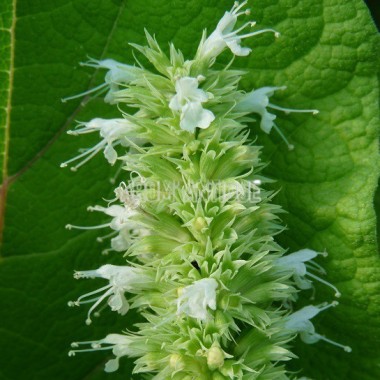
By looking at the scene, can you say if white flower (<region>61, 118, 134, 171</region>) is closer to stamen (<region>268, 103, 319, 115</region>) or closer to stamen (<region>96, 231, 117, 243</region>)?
stamen (<region>96, 231, 117, 243</region>)

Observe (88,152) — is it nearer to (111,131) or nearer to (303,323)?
(111,131)

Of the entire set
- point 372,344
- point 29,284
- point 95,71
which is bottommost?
point 372,344

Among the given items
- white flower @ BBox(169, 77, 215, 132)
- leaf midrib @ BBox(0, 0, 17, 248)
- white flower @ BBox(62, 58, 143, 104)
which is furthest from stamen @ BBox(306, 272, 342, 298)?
leaf midrib @ BBox(0, 0, 17, 248)

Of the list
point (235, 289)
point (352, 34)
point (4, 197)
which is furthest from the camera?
point (4, 197)

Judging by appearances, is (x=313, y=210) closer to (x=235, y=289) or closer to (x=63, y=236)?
(x=235, y=289)

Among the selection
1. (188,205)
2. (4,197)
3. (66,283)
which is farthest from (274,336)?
(4,197)

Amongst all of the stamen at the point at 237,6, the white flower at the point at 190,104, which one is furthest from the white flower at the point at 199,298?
the stamen at the point at 237,6

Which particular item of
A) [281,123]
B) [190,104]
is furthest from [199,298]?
[281,123]
